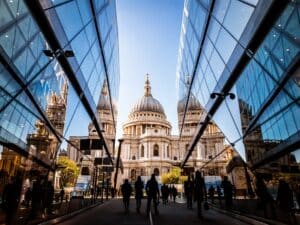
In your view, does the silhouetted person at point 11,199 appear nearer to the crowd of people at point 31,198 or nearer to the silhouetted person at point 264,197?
the crowd of people at point 31,198

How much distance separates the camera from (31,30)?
6.76m

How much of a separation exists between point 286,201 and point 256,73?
3972 millimetres

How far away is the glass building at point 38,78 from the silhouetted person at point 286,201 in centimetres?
621

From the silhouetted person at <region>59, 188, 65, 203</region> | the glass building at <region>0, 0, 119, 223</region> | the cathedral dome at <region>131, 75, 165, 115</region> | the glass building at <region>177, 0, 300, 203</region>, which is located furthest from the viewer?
the cathedral dome at <region>131, 75, 165, 115</region>

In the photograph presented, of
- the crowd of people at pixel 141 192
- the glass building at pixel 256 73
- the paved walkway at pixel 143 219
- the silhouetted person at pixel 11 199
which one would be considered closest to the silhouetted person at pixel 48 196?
the paved walkway at pixel 143 219

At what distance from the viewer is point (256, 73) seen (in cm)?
892

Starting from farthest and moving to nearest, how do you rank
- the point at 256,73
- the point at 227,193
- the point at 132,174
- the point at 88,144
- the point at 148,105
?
1. the point at 148,105
2. the point at 132,174
3. the point at 88,144
4. the point at 227,193
5. the point at 256,73

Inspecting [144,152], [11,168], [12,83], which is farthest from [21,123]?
[144,152]

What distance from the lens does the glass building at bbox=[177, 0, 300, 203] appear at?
6.54 meters

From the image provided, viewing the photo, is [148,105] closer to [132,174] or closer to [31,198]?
[132,174]

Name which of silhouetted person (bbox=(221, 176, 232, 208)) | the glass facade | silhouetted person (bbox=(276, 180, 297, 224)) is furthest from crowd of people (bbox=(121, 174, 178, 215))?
silhouetted person (bbox=(276, 180, 297, 224))

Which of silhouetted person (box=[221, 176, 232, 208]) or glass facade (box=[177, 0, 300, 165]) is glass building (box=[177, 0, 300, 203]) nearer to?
glass facade (box=[177, 0, 300, 165])

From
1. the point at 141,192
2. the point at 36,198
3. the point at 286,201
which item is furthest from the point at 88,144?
the point at 286,201

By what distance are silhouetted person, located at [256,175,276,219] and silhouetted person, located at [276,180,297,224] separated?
1.30 feet
